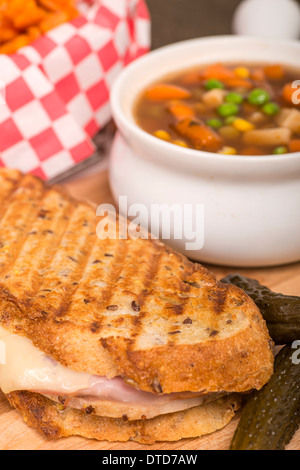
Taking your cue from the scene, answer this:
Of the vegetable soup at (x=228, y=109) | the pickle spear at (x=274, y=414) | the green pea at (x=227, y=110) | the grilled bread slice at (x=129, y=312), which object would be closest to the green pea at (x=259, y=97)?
the vegetable soup at (x=228, y=109)

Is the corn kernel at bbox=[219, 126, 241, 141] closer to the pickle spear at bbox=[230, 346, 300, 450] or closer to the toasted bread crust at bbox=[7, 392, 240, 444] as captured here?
the pickle spear at bbox=[230, 346, 300, 450]

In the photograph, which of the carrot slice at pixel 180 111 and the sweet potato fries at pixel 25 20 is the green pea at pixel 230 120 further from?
the sweet potato fries at pixel 25 20

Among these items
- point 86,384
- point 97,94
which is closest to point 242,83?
point 97,94

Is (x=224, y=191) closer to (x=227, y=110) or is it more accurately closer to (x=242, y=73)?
(x=227, y=110)

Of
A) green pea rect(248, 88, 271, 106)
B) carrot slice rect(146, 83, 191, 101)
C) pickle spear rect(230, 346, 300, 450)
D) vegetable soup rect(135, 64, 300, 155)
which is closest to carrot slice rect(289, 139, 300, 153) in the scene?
vegetable soup rect(135, 64, 300, 155)

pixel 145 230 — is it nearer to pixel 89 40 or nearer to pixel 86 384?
pixel 86 384

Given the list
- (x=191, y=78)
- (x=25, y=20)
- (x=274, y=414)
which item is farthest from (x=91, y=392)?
(x=25, y=20)
